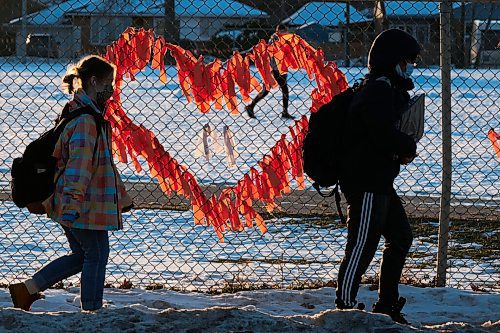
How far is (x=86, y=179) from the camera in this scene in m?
4.78

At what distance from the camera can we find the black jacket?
494cm

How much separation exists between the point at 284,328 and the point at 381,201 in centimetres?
129

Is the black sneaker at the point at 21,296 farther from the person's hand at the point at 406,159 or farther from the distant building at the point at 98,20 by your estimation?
the distant building at the point at 98,20

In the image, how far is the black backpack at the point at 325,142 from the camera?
506 centimetres

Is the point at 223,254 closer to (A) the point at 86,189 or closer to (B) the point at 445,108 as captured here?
(B) the point at 445,108

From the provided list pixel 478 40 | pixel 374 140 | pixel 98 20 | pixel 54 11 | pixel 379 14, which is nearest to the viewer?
pixel 374 140

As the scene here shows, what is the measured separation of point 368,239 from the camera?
512 centimetres

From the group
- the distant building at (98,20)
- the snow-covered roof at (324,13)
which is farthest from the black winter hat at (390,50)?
the snow-covered roof at (324,13)

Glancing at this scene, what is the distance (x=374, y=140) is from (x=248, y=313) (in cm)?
Result: 129

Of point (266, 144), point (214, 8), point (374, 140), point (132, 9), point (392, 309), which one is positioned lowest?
point (392, 309)

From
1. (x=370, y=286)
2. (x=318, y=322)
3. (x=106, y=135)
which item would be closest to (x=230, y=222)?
(x=370, y=286)

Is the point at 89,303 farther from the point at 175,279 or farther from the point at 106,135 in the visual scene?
the point at 175,279

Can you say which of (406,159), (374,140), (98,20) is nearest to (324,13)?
(98,20)

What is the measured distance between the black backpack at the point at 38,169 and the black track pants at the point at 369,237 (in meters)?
1.42
